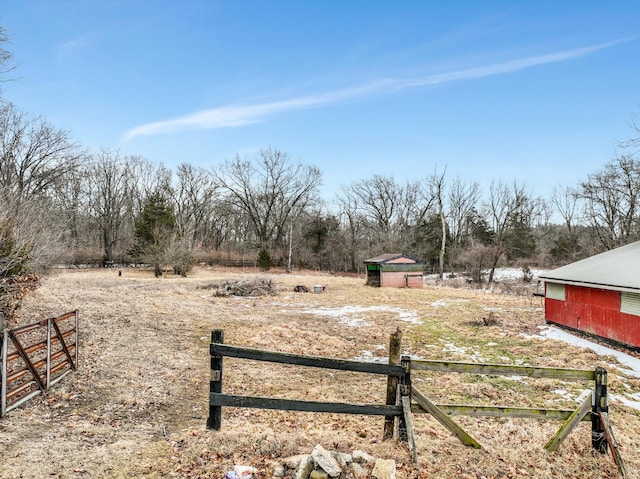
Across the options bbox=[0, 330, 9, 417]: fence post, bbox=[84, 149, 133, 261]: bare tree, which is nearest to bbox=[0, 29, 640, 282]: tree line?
bbox=[84, 149, 133, 261]: bare tree

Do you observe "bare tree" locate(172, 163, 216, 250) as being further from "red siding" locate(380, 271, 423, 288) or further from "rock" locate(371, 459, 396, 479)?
"rock" locate(371, 459, 396, 479)

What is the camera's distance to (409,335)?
41.4 feet

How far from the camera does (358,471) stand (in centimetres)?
365

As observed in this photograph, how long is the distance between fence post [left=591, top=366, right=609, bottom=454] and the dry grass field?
14cm

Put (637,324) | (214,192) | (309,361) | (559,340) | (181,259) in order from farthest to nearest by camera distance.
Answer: (214,192)
(181,259)
(559,340)
(637,324)
(309,361)

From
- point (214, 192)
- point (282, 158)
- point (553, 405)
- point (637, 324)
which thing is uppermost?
point (282, 158)

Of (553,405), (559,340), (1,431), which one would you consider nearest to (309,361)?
(1,431)

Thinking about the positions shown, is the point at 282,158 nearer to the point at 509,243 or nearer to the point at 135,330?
the point at 509,243

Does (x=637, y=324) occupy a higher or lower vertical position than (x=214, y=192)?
lower

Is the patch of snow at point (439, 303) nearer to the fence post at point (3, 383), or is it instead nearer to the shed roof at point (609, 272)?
the shed roof at point (609, 272)

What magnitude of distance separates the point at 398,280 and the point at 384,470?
82.5ft

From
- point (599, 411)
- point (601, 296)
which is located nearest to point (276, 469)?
point (599, 411)

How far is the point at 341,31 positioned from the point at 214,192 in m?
37.2

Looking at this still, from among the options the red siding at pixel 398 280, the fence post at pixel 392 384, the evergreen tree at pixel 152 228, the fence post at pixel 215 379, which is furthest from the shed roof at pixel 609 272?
the evergreen tree at pixel 152 228
